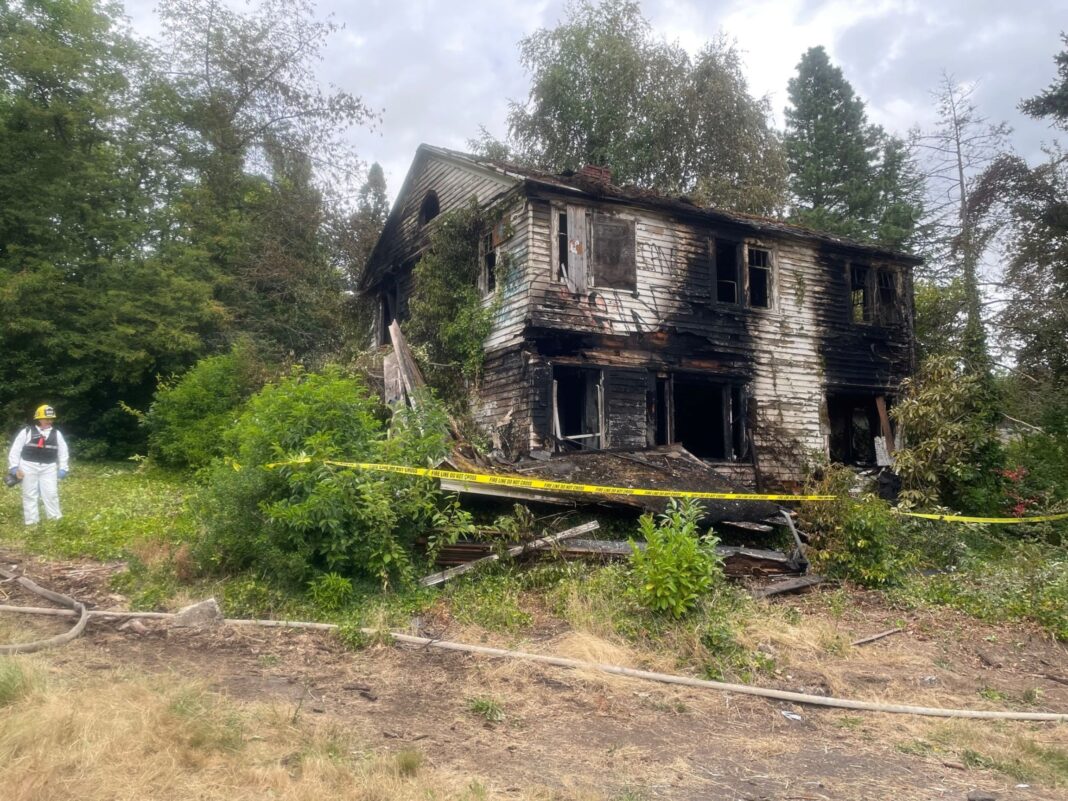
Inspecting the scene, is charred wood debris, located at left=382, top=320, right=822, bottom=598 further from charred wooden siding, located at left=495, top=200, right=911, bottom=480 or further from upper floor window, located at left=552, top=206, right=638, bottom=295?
upper floor window, located at left=552, top=206, right=638, bottom=295

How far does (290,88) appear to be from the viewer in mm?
28594

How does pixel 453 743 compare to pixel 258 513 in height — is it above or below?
below

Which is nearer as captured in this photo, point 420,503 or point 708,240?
point 420,503

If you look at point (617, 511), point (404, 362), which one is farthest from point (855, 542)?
point (404, 362)

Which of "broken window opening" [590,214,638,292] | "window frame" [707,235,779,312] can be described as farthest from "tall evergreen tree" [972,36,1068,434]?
"broken window opening" [590,214,638,292]

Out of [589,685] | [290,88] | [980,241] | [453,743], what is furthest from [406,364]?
[290,88]

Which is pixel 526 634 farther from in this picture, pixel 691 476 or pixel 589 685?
pixel 691 476

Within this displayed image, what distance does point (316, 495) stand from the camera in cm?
749

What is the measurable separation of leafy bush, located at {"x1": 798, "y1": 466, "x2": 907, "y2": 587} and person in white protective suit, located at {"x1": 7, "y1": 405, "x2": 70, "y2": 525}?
403 inches

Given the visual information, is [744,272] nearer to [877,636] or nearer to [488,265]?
[488,265]

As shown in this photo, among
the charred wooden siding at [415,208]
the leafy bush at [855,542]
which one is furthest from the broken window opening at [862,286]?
the leafy bush at [855,542]

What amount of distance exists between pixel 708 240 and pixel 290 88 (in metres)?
19.6

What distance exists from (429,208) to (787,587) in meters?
12.6

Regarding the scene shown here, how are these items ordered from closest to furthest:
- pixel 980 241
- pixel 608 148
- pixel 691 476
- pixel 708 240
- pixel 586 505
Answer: pixel 586 505, pixel 691 476, pixel 708 240, pixel 980 241, pixel 608 148
